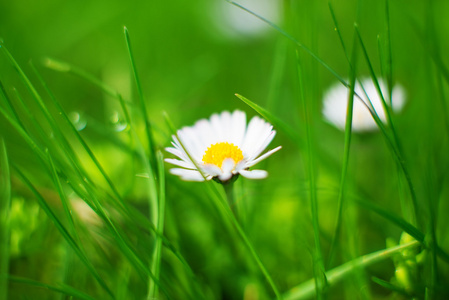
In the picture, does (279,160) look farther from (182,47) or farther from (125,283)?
(182,47)

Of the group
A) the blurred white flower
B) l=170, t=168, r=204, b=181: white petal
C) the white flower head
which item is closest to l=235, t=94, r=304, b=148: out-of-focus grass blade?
l=170, t=168, r=204, b=181: white petal

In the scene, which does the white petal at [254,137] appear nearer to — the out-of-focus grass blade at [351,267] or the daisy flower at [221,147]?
the daisy flower at [221,147]

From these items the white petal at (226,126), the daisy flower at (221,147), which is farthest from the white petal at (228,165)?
the white petal at (226,126)

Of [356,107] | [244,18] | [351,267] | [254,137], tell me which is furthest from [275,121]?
[244,18]

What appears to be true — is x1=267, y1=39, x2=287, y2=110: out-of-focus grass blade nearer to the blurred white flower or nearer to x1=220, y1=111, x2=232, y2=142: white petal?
x1=220, y1=111, x2=232, y2=142: white petal

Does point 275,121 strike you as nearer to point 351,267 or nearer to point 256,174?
point 256,174

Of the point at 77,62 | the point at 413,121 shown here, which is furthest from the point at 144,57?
the point at 413,121
